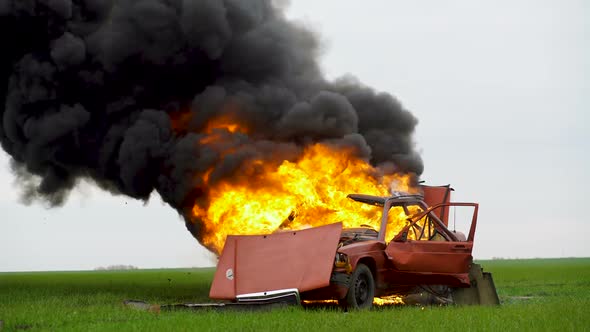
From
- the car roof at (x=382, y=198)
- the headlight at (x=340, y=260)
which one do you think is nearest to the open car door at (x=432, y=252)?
the car roof at (x=382, y=198)

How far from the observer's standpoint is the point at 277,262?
14711 millimetres

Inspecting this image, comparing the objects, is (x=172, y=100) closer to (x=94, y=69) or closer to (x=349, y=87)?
(x=94, y=69)

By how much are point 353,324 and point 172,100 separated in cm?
1390

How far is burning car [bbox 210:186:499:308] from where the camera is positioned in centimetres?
1427

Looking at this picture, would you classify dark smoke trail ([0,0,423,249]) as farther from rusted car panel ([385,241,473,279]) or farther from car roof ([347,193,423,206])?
rusted car panel ([385,241,473,279])

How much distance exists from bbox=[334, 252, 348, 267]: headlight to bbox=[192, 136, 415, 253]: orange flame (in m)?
3.91

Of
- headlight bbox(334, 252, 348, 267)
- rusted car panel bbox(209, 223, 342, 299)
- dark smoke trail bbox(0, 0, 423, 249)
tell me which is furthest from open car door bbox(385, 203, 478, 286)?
dark smoke trail bbox(0, 0, 423, 249)

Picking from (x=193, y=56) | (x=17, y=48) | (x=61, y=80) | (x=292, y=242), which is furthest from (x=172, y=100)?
(x=292, y=242)

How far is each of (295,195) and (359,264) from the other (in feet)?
16.9

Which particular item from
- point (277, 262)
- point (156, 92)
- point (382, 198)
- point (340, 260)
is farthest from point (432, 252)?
point (156, 92)

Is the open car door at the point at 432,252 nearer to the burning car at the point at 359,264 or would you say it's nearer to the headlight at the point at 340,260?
the burning car at the point at 359,264

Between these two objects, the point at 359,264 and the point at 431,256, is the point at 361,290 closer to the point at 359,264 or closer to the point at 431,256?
the point at 359,264

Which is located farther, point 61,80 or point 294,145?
point 61,80

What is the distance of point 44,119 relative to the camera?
24375 millimetres
